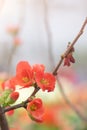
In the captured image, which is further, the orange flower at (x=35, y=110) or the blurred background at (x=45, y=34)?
the blurred background at (x=45, y=34)

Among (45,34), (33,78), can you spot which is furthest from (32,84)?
(45,34)

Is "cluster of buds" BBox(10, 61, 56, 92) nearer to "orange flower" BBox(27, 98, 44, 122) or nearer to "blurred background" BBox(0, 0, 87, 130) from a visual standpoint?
"orange flower" BBox(27, 98, 44, 122)

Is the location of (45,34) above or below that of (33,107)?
below

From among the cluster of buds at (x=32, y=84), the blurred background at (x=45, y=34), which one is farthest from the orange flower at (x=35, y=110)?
the blurred background at (x=45, y=34)

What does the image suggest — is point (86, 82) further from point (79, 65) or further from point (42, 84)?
point (42, 84)

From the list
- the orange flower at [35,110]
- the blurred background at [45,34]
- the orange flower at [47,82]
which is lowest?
the blurred background at [45,34]

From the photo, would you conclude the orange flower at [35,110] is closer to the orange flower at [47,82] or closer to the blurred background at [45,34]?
the orange flower at [47,82]

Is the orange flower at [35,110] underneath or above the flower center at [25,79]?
underneath

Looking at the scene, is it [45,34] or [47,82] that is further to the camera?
[45,34]

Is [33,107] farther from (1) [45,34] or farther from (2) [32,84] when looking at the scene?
(1) [45,34]
